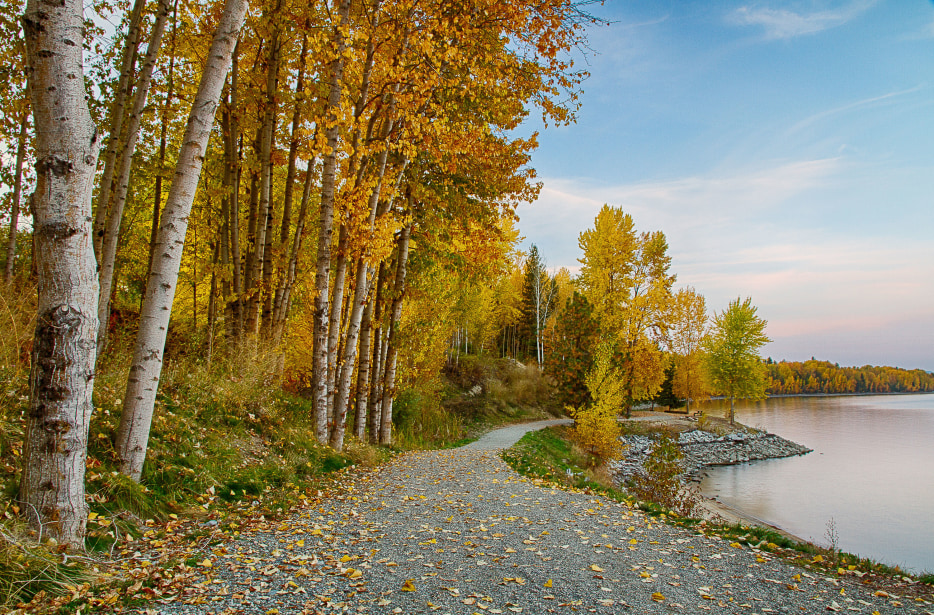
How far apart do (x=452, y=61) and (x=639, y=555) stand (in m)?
7.77

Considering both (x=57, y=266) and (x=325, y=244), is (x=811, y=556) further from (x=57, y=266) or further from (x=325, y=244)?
(x=325, y=244)

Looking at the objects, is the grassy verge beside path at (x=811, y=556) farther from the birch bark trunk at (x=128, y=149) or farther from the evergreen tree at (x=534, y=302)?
the evergreen tree at (x=534, y=302)

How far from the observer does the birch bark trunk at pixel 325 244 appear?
7875 millimetres

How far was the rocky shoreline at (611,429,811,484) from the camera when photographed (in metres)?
21.5

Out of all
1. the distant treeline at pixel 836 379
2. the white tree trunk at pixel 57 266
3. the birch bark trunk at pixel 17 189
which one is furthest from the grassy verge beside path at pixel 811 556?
the distant treeline at pixel 836 379

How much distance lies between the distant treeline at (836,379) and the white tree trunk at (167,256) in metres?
93.8

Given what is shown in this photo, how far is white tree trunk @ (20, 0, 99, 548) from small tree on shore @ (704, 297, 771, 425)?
33220 millimetres

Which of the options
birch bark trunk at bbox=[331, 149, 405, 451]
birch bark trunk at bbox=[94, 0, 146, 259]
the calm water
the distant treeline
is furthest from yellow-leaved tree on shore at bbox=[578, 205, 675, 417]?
the distant treeline

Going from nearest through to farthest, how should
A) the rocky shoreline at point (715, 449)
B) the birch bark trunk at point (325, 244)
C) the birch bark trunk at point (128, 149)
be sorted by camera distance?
1. the birch bark trunk at point (128, 149)
2. the birch bark trunk at point (325, 244)
3. the rocky shoreline at point (715, 449)

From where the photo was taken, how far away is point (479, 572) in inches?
155

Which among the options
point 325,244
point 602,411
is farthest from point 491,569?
point 602,411

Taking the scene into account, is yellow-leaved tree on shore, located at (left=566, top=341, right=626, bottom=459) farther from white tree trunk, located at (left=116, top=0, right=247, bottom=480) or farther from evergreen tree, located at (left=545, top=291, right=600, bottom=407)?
white tree trunk, located at (left=116, top=0, right=247, bottom=480)

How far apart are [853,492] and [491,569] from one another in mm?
18322

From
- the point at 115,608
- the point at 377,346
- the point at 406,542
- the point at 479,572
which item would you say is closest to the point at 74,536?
the point at 115,608
